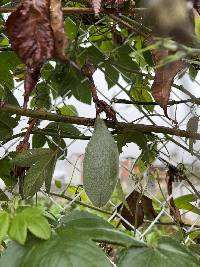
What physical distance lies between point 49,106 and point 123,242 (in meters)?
0.52

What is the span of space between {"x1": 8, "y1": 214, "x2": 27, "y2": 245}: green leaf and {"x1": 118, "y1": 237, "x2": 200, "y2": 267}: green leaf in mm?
95

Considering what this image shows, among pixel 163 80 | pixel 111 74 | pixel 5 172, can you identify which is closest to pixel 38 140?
pixel 5 172

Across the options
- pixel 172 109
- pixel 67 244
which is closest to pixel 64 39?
pixel 67 244

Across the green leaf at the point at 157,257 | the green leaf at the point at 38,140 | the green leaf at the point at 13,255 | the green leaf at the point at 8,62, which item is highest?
the green leaf at the point at 8,62

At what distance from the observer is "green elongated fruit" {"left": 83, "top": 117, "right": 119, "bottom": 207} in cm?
64

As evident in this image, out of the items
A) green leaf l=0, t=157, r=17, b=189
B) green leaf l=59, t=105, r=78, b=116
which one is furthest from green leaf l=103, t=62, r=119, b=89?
green leaf l=0, t=157, r=17, b=189

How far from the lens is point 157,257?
0.54 meters

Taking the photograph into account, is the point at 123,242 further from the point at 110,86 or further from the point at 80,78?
the point at 110,86

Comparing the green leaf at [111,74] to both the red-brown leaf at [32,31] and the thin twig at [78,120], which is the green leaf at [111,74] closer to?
the thin twig at [78,120]

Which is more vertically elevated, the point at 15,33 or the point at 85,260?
the point at 15,33

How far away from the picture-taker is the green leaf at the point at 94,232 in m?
0.53

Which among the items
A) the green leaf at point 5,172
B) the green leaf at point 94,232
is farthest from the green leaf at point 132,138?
the green leaf at point 94,232

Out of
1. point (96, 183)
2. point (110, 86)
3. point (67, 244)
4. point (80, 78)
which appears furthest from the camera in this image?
point (110, 86)

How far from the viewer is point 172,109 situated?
1.03 m
